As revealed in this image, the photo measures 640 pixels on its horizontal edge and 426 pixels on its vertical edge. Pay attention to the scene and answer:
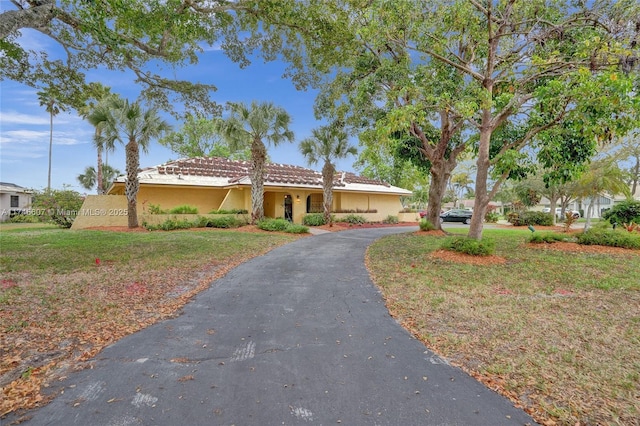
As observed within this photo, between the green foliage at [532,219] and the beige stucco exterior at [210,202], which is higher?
the beige stucco exterior at [210,202]

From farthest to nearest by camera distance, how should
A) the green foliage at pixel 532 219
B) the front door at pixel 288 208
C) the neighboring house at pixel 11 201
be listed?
1. the neighboring house at pixel 11 201
2. the green foliage at pixel 532 219
3. the front door at pixel 288 208

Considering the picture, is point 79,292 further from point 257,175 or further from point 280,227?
point 257,175

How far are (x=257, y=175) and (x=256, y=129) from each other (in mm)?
2578

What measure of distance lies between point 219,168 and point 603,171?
23.4m

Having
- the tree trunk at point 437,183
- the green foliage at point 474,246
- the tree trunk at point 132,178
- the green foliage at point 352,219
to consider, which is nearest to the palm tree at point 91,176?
the tree trunk at point 132,178

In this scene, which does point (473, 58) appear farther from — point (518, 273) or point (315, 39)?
point (518, 273)

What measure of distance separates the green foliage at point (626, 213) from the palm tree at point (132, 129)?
78.0 ft

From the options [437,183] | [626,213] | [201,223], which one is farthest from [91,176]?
[626,213]

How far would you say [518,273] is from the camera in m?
7.90

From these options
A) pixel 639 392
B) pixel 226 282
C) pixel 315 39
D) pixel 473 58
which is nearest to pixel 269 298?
pixel 226 282

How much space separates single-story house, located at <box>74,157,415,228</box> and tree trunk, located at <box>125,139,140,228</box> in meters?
1.02

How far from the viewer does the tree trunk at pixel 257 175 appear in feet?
57.4

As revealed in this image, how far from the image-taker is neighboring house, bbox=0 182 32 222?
2630cm

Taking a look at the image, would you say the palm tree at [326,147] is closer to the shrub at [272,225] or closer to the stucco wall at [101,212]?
the shrub at [272,225]
